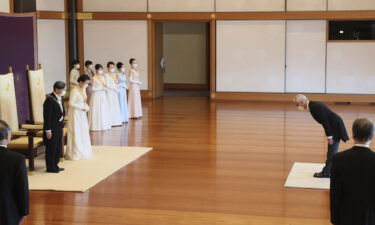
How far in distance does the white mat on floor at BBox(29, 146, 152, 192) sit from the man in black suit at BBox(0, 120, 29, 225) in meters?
3.28

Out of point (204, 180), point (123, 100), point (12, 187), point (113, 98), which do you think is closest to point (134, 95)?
point (123, 100)

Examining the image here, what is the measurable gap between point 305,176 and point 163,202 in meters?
2.33

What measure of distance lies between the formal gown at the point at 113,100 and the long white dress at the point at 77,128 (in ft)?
12.2

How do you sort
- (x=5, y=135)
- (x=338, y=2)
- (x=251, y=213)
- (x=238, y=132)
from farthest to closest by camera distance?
(x=338, y=2) < (x=238, y=132) < (x=251, y=213) < (x=5, y=135)

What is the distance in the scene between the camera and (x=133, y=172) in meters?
8.70

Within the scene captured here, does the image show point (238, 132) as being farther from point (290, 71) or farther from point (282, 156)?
point (290, 71)

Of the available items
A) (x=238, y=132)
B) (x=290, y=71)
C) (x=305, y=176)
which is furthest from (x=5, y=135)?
(x=290, y=71)

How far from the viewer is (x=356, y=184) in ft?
13.5

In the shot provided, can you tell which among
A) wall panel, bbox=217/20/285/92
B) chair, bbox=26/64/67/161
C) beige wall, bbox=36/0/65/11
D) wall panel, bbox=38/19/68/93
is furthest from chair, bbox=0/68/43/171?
wall panel, bbox=217/20/285/92

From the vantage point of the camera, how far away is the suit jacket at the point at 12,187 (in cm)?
427

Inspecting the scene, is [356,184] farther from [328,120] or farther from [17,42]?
[17,42]

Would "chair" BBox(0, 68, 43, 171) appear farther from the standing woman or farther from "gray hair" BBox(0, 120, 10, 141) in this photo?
the standing woman

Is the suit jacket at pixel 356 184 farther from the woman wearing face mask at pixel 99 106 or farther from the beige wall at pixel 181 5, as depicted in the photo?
the beige wall at pixel 181 5

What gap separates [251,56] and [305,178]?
35.1 feet
